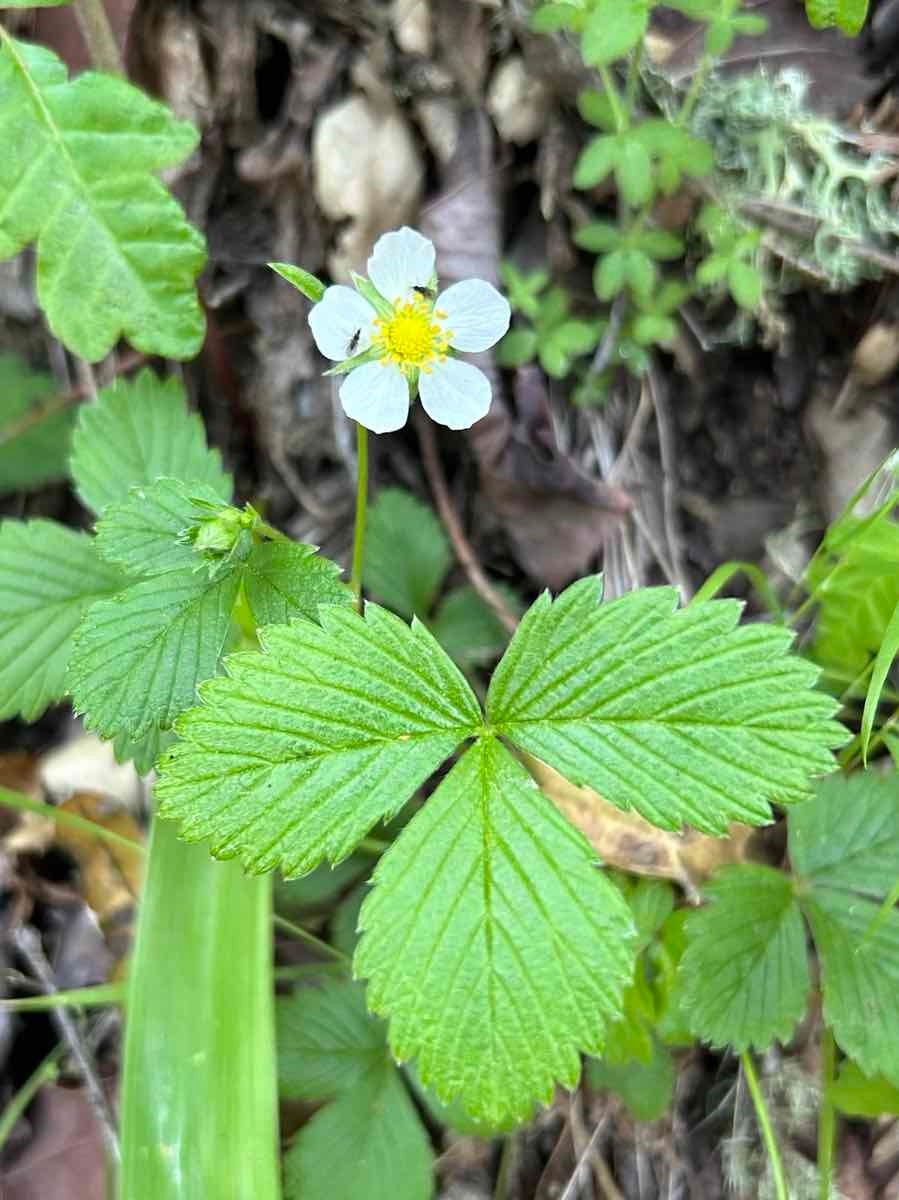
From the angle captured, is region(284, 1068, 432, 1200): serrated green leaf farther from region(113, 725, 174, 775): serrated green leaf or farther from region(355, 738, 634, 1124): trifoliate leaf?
region(113, 725, 174, 775): serrated green leaf

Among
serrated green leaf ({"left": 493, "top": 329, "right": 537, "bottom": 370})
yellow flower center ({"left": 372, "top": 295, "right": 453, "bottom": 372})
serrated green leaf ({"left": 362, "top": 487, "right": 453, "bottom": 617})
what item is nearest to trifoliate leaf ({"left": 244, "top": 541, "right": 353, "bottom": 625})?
yellow flower center ({"left": 372, "top": 295, "right": 453, "bottom": 372})

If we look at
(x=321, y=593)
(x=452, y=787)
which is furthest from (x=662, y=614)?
(x=321, y=593)

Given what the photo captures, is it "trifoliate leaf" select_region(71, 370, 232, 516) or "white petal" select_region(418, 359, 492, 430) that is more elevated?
"white petal" select_region(418, 359, 492, 430)

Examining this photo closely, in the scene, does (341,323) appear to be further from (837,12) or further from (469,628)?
(837,12)

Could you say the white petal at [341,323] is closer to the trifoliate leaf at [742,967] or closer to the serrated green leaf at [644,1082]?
the trifoliate leaf at [742,967]

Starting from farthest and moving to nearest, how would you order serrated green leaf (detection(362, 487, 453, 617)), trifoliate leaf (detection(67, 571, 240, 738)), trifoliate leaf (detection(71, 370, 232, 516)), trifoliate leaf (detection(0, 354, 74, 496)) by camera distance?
1. trifoliate leaf (detection(0, 354, 74, 496))
2. serrated green leaf (detection(362, 487, 453, 617))
3. trifoliate leaf (detection(71, 370, 232, 516))
4. trifoliate leaf (detection(67, 571, 240, 738))

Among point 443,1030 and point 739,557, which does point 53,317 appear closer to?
point 443,1030

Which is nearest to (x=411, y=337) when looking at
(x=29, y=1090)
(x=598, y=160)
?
(x=598, y=160)
